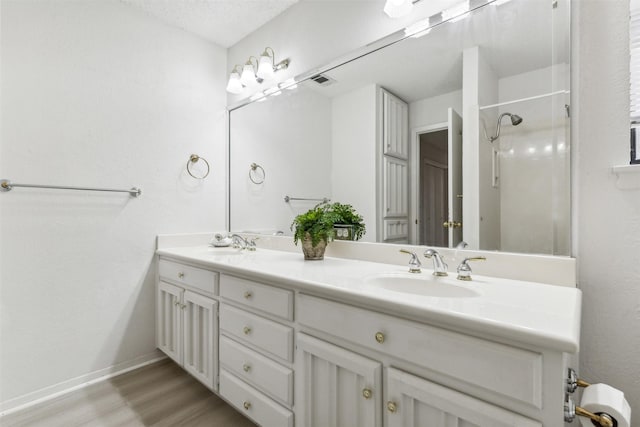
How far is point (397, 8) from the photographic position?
136 centimetres

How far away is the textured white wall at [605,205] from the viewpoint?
945 mm

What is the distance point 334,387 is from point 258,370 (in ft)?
1.33

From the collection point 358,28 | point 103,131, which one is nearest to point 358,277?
point 358,28

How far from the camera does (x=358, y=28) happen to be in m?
1.57

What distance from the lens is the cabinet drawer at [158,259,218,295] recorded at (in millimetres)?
1496

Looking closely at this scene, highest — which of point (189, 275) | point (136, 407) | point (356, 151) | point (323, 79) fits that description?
point (323, 79)

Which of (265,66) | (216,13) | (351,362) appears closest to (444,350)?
(351,362)

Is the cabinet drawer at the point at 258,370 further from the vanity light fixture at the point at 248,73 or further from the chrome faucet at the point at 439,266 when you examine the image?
the vanity light fixture at the point at 248,73

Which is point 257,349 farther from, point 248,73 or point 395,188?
point 248,73

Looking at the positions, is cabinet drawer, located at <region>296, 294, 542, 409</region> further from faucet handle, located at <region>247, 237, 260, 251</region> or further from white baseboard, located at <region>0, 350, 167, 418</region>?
white baseboard, located at <region>0, 350, 167, 418</region>

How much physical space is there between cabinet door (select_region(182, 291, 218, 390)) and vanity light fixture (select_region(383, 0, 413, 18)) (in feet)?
5.27

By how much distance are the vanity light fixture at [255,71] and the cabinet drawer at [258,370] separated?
1673 mm

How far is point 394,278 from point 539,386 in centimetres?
59

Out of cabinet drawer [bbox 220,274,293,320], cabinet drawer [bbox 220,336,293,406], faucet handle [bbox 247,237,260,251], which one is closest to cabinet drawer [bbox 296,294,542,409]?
cabinet drawer [bbox 220,274,293,320]
